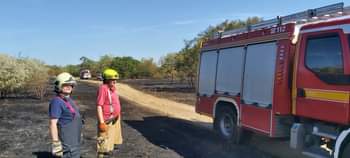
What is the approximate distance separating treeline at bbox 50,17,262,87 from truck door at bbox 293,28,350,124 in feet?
15.3

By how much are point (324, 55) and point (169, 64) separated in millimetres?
48061

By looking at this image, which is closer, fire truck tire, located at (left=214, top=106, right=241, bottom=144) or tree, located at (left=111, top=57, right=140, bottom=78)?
fire truck tire, located at (left=214, top=106, right=241, bottom=144)

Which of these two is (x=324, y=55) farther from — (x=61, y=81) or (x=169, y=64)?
(x=169, y=64)

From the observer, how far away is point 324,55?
7.04 metres

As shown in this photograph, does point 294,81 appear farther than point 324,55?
Yes

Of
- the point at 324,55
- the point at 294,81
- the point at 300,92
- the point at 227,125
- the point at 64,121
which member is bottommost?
the point at 227,125

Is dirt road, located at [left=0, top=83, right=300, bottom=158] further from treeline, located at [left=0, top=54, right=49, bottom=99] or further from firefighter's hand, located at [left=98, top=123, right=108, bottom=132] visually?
treeline, located at [left=0, top=54, right=49, bottom=99]

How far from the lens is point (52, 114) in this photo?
5211 mm

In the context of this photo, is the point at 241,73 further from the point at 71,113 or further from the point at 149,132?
the point at 71,113

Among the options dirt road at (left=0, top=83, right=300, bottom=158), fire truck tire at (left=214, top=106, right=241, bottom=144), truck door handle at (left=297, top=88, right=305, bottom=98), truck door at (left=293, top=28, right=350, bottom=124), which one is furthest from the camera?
fire truck tire at (left=214, top=106, right=241, bottom=144)

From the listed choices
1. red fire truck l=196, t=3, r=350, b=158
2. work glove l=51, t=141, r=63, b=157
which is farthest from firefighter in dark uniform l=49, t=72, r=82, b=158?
red fire truck l=196, t=3, r=350, b=158

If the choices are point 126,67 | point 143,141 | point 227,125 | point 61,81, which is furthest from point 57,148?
point 126,67

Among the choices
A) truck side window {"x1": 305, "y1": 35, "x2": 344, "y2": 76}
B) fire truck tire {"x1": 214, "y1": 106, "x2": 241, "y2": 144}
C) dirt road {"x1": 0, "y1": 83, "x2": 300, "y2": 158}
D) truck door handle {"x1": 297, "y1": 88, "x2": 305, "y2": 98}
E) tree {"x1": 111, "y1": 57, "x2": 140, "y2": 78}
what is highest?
tree {"x1": 111, "y1": 57, "x2": 140, "y2": 78}

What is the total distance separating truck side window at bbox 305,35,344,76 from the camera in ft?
22.0
